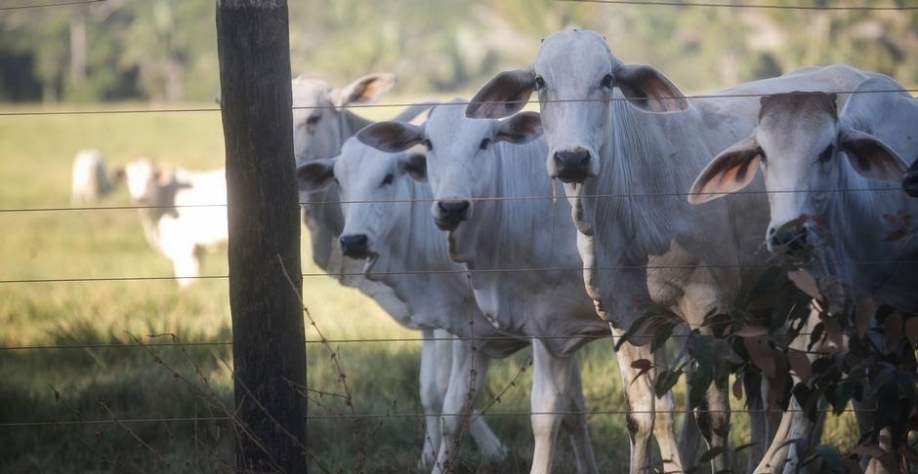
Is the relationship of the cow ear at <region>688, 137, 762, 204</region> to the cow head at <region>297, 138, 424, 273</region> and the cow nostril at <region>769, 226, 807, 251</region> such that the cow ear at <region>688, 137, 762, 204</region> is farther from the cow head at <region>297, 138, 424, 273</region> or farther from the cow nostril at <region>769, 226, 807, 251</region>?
the cow head at <region>297, 138, 424, 273</region>

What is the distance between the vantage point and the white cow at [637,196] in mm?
4754

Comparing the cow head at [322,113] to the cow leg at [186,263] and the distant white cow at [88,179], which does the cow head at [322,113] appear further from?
the distant white cow at [88,179]

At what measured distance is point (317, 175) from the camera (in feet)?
21.7

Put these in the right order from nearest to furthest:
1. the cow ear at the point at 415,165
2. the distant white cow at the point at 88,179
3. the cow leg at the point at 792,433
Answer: the cow leg at the point at 792,433
the cow ear at the point at 415,165
the distant white cow at the point at 88,179

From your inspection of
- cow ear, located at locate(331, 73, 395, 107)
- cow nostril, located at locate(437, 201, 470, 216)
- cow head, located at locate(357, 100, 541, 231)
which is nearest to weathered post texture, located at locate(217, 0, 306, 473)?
cow nostril, located at locate(437, 201, 470, 216)

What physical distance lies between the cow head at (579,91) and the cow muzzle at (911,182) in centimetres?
95

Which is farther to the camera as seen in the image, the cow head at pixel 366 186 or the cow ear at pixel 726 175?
the cow head at pixel 366 186

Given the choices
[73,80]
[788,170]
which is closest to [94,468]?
[788,170]

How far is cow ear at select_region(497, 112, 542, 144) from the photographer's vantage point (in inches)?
221

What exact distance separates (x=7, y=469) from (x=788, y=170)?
11.8ft

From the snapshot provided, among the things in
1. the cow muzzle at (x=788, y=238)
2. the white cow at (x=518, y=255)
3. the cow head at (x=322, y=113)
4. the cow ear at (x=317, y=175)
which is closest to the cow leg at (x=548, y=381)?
the white cow at (x=518, y=255)

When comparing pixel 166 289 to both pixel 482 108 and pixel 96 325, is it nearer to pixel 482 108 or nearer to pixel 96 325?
pixel 96 325

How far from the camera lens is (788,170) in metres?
4.57

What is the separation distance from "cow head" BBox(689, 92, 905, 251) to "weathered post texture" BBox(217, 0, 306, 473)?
1.68 metres
